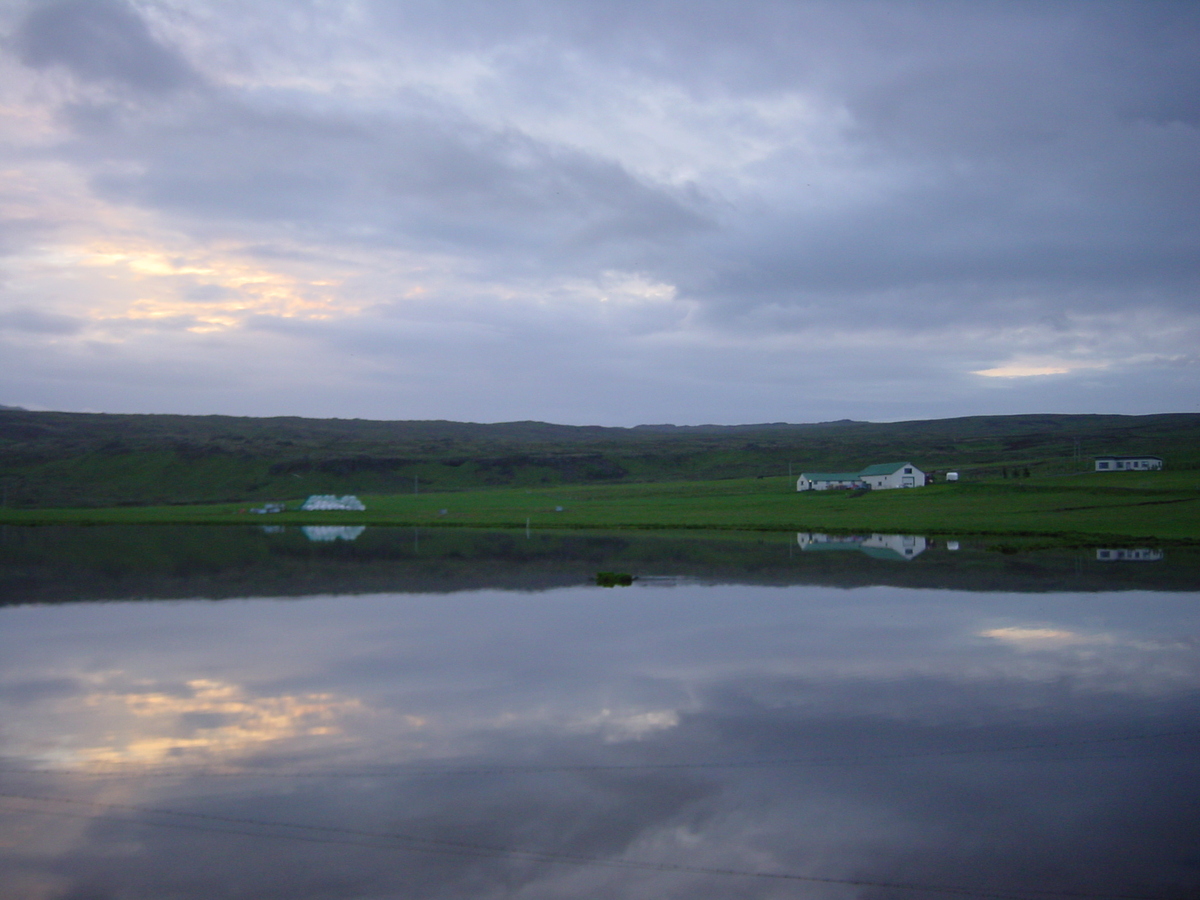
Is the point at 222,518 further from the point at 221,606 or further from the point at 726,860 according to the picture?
the point at 726,860

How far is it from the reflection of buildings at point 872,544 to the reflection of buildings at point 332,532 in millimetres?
27866

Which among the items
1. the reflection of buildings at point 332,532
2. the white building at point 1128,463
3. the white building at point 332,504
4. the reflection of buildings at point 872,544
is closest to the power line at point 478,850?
the reflection of buildings at point 872,544

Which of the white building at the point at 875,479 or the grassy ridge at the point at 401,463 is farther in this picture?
the grassy ridge at the point at 401,463

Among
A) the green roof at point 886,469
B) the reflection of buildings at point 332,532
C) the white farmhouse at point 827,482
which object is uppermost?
the green roof at point 886,469

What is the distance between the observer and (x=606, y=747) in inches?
559

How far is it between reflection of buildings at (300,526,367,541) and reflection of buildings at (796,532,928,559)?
27866 mm

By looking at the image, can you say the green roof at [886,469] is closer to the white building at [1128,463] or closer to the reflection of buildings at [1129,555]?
the white building at [1128,463]

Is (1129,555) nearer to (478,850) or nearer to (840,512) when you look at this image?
(840,512)

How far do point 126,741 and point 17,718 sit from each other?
2785 millimetres

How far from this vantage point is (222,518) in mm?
72812

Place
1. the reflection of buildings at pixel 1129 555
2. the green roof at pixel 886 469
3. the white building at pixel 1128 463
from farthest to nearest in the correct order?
the white building at pixel 1128 463 → the green roof at pixel 886 469 → the reflection of buildings at pixel 1129 555

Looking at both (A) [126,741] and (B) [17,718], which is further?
(B) [17,718]

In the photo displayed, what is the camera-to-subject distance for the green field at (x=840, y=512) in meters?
53.2

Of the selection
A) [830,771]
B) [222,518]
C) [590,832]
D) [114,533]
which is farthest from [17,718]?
[222,518]
